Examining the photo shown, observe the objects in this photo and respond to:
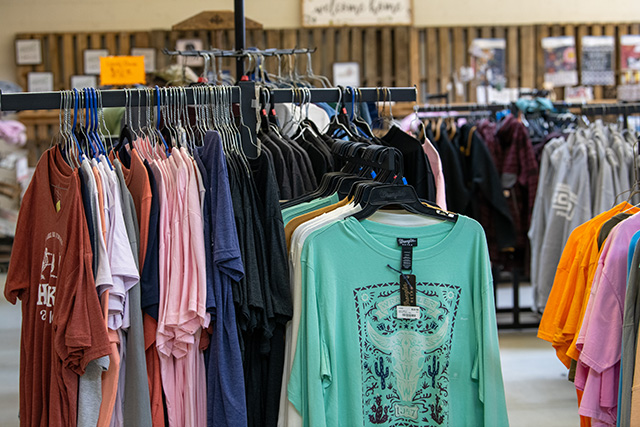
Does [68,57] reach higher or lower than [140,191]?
higher

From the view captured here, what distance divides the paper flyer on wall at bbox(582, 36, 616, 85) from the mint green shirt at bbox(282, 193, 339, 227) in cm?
702

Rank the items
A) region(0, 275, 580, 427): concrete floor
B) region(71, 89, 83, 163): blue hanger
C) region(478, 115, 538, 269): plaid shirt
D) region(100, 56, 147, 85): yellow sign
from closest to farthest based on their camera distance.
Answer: region(71, 89, 83, 163): blue hanger < region(100, 56, 147, 85): yellow sign < region(0, 275, 580, 427): concrete floor < region(478, 115, 538, 269): plaid shirt

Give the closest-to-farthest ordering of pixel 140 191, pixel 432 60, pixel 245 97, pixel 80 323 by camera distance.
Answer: pixel 80 323, pixel 140 191, pixel 245 97, pixel 432 60

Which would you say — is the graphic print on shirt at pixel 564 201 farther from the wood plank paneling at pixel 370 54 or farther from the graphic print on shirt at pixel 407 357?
the wood plank paneling at pixel 370 54

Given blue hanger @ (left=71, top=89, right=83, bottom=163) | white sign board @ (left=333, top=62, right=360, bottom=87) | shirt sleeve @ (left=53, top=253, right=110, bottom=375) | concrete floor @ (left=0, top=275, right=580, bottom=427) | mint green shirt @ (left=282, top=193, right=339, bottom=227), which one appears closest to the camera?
shirt sleeve @ (left=53, top=253, right=110, bottom=375)

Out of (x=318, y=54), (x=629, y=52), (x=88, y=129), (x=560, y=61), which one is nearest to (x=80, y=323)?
(x=88, y=129)

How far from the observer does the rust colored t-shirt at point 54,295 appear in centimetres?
187

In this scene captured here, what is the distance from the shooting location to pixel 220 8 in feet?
Result: 26.6

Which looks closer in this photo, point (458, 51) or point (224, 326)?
point (224, 326)

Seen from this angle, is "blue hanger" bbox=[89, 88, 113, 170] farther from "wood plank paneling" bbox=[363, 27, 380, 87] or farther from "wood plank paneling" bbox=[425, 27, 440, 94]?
"wood plank paneling" bbox=[425, 27, 440, 94]

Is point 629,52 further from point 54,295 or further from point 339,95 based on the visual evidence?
point 54,295

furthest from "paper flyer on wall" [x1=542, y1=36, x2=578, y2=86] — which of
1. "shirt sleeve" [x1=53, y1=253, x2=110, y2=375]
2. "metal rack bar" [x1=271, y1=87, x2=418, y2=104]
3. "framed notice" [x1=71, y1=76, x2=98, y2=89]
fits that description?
"shirt sleeve" [x1=53, y1=253, x2=110, y2=375]

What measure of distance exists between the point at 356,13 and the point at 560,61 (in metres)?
2.52

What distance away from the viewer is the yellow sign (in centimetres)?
360
